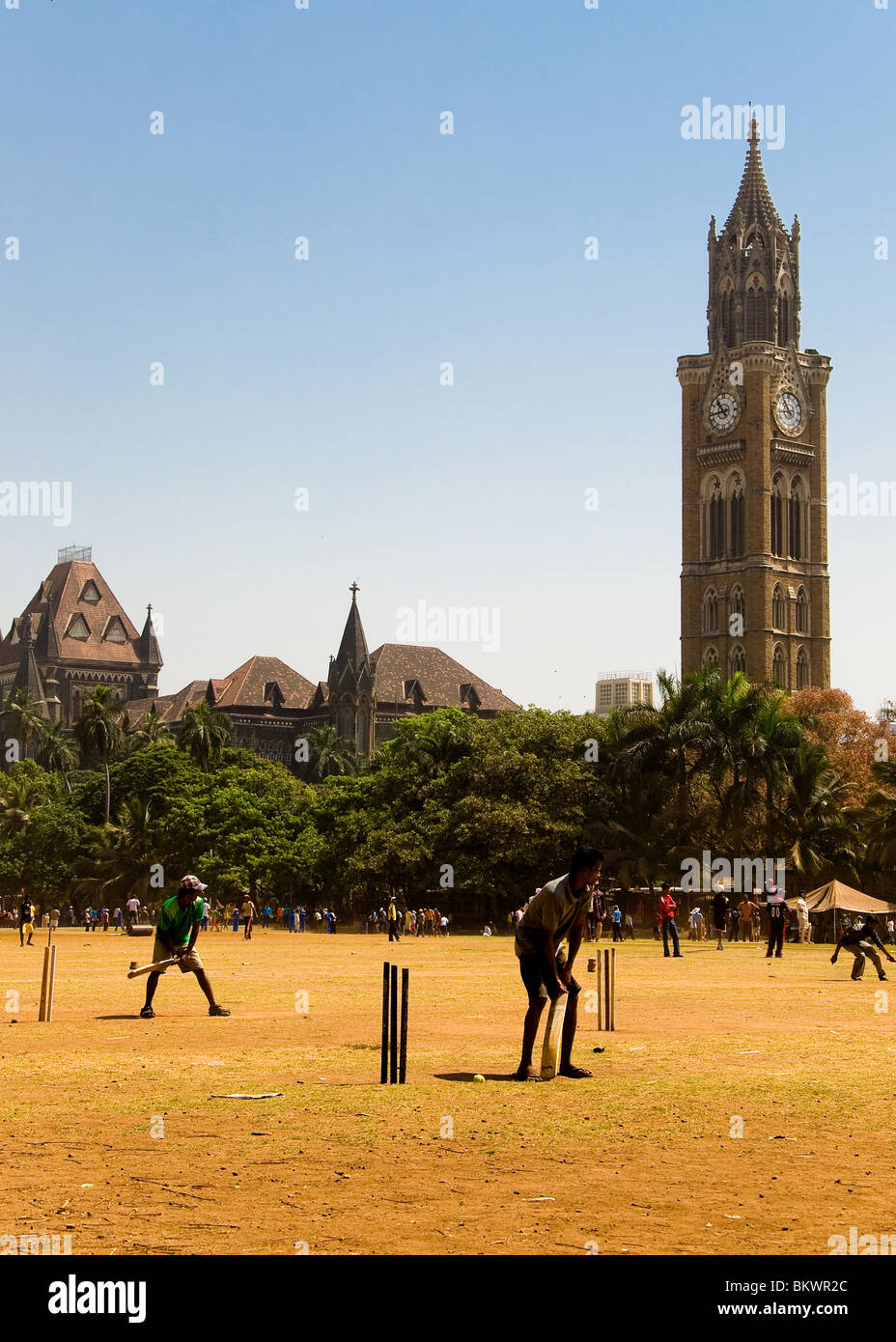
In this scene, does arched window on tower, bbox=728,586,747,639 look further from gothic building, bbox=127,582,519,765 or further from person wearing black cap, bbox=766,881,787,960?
person wearing black cap, bbox=766,881,787,960

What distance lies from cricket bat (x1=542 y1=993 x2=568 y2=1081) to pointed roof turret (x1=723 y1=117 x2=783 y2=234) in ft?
418

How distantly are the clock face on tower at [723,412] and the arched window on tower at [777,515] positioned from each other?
5810 millimetres

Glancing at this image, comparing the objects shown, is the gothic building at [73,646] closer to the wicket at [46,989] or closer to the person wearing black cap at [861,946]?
the person wearing black cap at [861,946]

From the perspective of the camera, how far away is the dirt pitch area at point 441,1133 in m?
7.93

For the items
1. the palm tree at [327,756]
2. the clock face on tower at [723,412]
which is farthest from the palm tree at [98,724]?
the clock face on tower at [723,412]

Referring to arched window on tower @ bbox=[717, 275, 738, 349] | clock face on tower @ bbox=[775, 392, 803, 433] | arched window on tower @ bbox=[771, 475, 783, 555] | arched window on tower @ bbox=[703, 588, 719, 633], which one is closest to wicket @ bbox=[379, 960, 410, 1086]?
arched window on tower @ bbox=[703, 588, 719, 633]

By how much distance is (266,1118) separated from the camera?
437 inches

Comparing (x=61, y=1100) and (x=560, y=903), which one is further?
(x=560, y=903)

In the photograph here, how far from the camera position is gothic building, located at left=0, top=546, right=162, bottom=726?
172m

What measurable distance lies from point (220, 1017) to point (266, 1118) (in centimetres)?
771

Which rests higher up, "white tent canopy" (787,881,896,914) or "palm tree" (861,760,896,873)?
"palm tree" (861,760,896,873)

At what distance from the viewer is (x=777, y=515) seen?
126m
